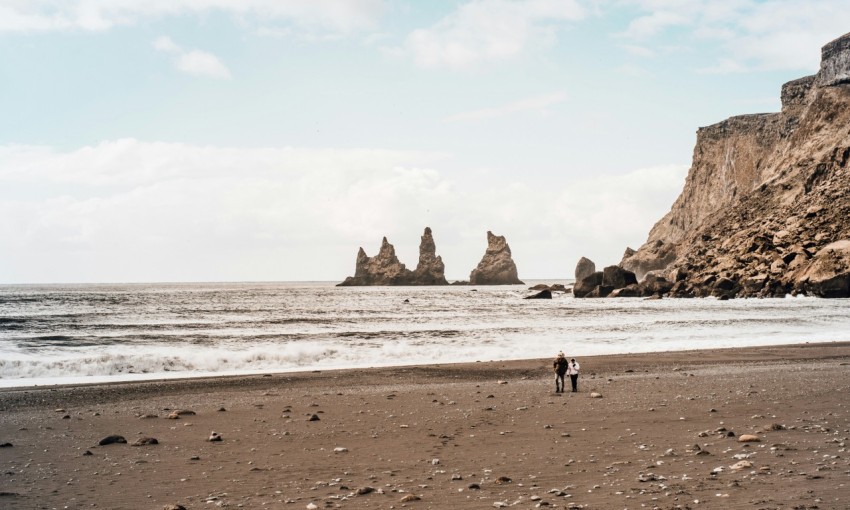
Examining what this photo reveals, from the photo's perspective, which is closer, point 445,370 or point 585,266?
point 445,370

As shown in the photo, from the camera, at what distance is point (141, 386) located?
17500 mm

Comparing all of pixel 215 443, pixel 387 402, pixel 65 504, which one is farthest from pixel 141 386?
pixel 65 504

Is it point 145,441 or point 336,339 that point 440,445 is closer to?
point 145,441

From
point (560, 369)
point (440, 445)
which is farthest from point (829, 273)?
point (440, 445)

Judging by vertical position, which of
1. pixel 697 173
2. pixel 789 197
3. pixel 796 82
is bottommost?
pixel 789 197

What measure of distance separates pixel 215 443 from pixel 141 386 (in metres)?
8.52

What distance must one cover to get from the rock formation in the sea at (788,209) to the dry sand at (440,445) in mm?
54460

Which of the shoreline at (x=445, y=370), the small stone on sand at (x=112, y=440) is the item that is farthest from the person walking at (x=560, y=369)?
the small stone on sand at (x=112, y=440)

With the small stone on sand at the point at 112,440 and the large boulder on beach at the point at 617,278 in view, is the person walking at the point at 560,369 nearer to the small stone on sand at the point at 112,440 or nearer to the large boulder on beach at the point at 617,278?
the small stone on sand at the point at 112,440

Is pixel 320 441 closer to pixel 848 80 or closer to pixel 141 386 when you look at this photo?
pixel 141 386

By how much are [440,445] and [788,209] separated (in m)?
78.1

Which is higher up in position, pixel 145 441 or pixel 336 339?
pixel 145 441

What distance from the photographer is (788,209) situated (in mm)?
76188

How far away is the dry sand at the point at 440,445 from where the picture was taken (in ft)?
23.0
